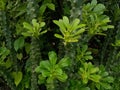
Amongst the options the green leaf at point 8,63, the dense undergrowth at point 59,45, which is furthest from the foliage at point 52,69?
the green leaf at point 8,63

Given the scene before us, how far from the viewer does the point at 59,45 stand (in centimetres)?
173

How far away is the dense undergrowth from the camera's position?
1473 millimetres

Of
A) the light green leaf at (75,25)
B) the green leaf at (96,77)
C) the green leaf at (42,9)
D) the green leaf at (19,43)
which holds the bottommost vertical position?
the green leaf at (96,77)

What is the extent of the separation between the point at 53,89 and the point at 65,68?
0.13m

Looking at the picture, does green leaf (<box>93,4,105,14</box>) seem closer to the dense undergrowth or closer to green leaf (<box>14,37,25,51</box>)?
the dense undergrowth

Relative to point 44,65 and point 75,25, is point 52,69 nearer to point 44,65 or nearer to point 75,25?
point 44,65

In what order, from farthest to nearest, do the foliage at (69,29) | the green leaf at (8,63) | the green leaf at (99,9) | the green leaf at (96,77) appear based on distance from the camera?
the green leaf at (8,63) < the green leaf at (99,9) < the green leaf at (96,77) < the foliage at (69,29)

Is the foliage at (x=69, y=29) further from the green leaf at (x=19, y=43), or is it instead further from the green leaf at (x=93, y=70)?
the green leaf at (x=19, y=43)

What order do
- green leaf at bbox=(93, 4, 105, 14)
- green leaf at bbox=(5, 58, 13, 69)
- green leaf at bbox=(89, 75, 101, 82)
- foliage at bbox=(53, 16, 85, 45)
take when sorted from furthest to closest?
green leaf at bbox=(5, 58, 13, 69)
green leaf at bbox=(93, 4, 105, 14)
green leaf at bbox=(89, 75, 101, 82)
foliage at bbox=(53, 16, 85, 45)

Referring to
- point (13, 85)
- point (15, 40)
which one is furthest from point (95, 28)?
point (13, 85)

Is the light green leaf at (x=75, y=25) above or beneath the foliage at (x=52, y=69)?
above

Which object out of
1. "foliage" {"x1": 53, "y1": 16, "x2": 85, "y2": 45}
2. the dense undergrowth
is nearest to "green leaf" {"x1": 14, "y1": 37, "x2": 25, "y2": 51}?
the dense undergrowth

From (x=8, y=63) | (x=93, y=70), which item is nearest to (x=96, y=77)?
(x=93, y=70)

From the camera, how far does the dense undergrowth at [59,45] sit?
1.47 meters
